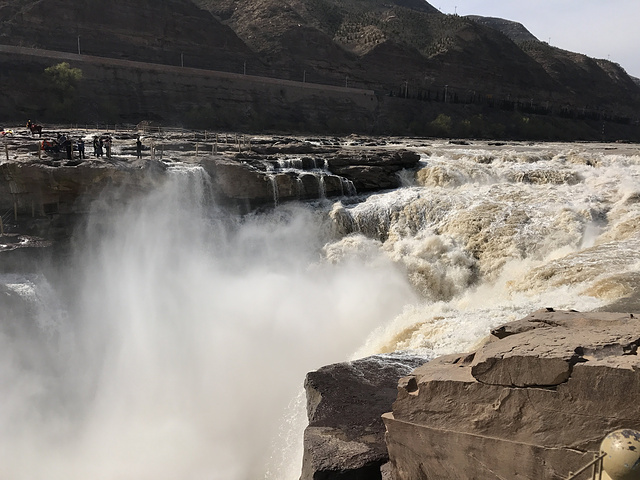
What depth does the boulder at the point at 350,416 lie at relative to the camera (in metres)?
4.52

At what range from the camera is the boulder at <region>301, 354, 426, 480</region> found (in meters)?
4.52

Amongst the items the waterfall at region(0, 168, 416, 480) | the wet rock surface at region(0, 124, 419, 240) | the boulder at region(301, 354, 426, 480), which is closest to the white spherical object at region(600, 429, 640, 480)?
the boulder at region(301, 354, 426, 480)

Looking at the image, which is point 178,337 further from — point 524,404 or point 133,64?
point 133,64

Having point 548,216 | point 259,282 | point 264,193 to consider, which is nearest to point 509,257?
point 548,216

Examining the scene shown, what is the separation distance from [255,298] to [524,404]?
853 cm

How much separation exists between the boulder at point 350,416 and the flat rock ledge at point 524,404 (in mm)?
612

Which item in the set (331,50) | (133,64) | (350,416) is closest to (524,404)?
(350,416)

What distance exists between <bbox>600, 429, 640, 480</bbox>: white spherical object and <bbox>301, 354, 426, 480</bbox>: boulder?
2432mm

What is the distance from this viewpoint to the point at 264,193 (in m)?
14.9

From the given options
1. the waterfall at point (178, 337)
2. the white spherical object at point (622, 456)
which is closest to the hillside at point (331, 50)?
the waterfall at point (178, 337)

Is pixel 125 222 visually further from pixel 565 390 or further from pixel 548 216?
pixel 565 390

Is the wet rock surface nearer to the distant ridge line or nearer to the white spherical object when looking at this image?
the white spherical object

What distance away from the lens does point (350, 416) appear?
5.26 m

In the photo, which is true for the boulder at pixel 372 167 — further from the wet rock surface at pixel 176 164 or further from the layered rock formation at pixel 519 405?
the layered rock formation at pixel 519 405
